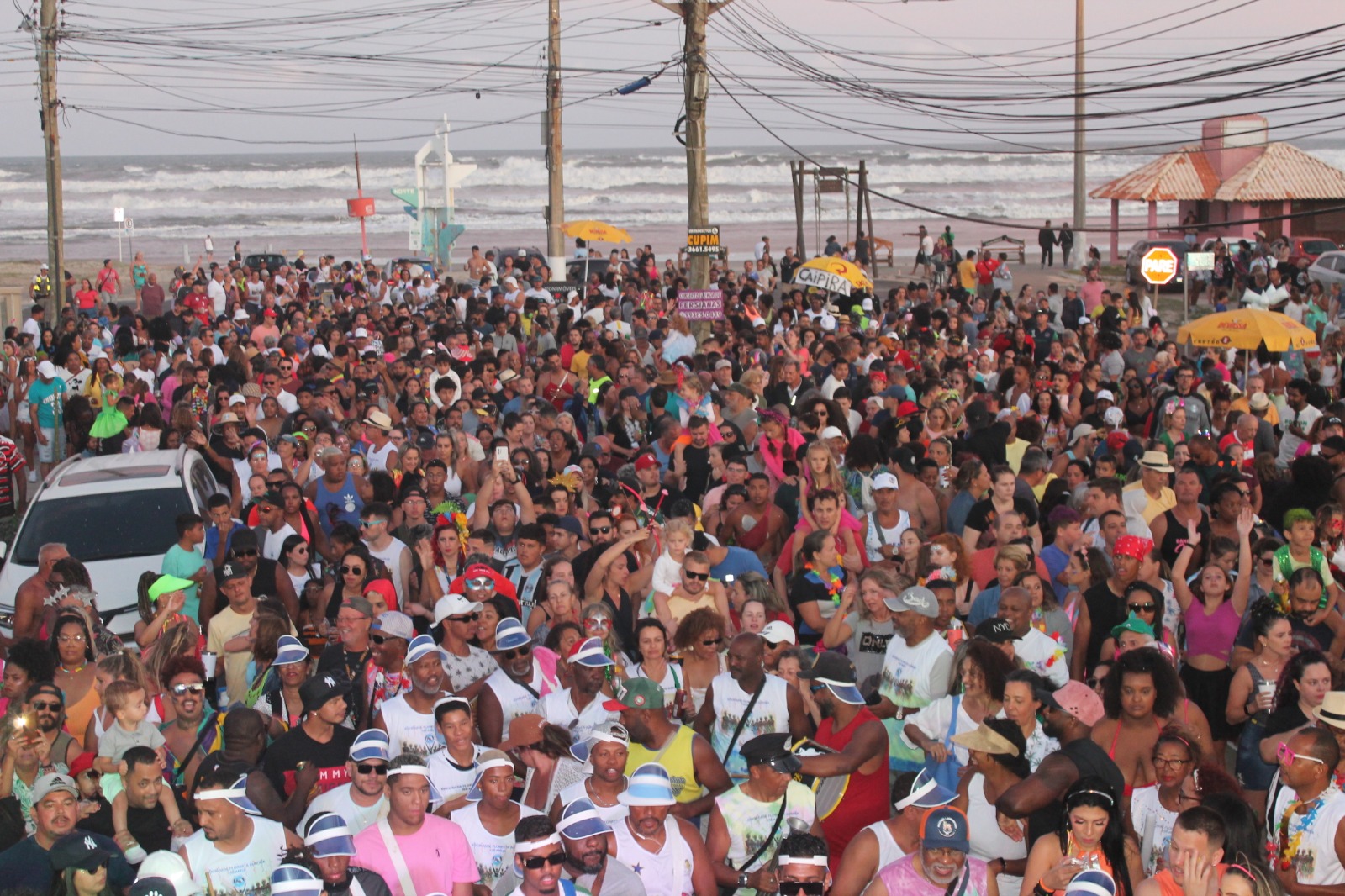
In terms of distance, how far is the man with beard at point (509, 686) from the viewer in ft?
23.6

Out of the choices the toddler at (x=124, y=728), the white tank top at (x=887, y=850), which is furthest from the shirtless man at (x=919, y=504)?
the toddler at (x=124, y=728)

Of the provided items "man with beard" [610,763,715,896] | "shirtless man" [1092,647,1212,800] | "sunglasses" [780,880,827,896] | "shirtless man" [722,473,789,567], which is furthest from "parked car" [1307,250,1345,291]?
"sunglasses" [780,880,827,896]

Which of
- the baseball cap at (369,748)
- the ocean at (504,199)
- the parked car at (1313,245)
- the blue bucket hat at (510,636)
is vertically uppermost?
the ocean at (504,199)

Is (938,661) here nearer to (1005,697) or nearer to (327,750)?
(1005,697)

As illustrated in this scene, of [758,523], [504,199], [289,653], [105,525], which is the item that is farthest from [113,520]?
[504,199]

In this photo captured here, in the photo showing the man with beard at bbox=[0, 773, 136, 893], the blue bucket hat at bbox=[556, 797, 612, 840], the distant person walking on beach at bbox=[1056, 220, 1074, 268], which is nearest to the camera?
the blue bucket hat at bbox=[556, 797, 612, 840]

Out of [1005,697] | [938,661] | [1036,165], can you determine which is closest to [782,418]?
[938,661]

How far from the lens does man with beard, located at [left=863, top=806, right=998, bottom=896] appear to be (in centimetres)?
532

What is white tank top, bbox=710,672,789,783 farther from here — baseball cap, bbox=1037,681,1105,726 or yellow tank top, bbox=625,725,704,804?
baseball cap, bbox=1037,681,1105,726

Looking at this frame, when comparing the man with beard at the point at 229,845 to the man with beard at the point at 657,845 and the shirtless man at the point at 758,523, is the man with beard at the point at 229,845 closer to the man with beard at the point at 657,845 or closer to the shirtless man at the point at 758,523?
the man with beard at the point at 657,845

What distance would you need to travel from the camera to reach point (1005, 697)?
6215mm

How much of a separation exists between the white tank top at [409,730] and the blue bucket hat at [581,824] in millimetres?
1377

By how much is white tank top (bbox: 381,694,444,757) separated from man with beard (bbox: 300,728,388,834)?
54 cm

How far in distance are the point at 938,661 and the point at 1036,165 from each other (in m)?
101
